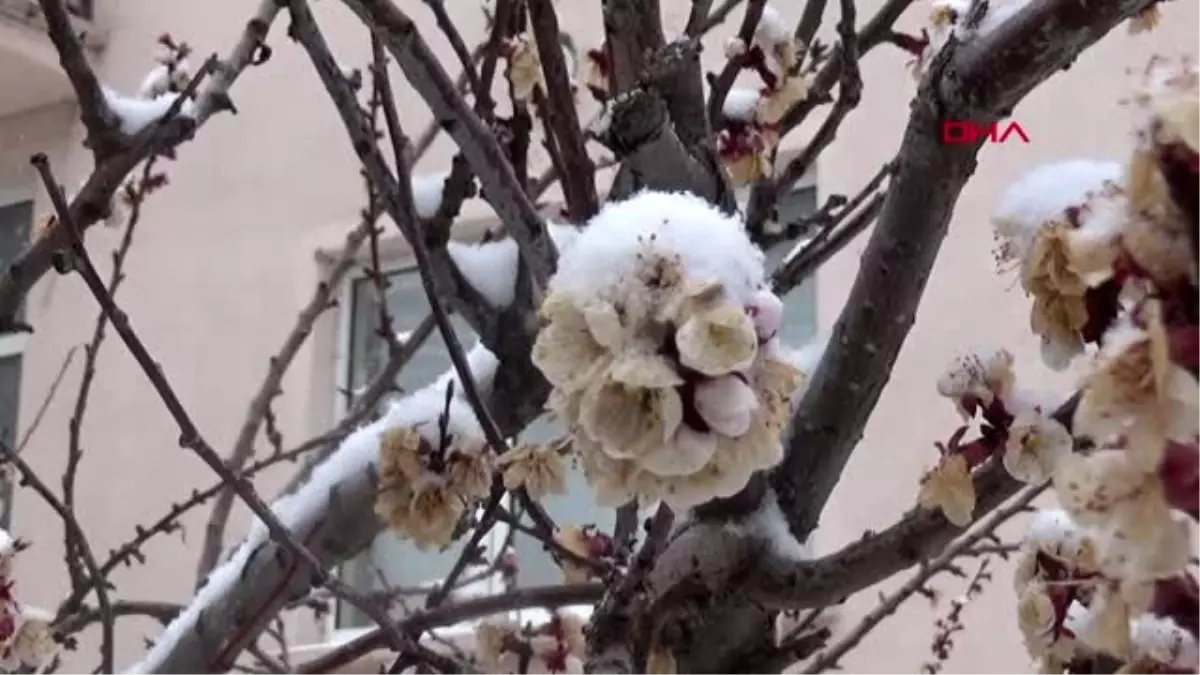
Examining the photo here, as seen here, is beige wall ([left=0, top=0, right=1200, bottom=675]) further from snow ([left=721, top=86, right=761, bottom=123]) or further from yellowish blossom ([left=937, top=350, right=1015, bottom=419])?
yellowish blossom ([left=937, top=350, right=1015, bottom=419])

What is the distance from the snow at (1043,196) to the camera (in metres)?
0.54

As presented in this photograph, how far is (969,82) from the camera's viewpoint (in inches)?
24.9

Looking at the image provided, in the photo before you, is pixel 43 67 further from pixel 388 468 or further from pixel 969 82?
pixel 969 82

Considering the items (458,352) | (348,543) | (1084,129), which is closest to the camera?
(458,352)

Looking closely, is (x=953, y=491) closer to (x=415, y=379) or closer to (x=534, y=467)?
(x=534, y=467)

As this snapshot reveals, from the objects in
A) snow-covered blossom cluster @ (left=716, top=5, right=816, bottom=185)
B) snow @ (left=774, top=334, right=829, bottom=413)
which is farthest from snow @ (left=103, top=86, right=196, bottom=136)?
snow @ (left=774, top=334, right=829, bottom=413)

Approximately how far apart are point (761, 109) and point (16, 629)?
689mm

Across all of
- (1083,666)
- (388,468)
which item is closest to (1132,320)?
(1083,666)

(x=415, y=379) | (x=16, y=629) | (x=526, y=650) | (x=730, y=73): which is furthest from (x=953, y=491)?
(x=415, y=379)

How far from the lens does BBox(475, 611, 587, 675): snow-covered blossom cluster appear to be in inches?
40.9

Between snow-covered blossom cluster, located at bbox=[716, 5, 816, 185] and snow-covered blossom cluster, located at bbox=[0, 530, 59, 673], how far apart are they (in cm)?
62

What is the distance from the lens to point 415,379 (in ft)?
8.04

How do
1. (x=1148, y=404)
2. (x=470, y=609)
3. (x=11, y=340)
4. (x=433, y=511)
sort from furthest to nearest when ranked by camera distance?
1. (x=11, y=340)
2. (x=470, y=609)
3. (x=433, y=511)
4. (x=1148, y=404)

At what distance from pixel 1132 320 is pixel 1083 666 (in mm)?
258
